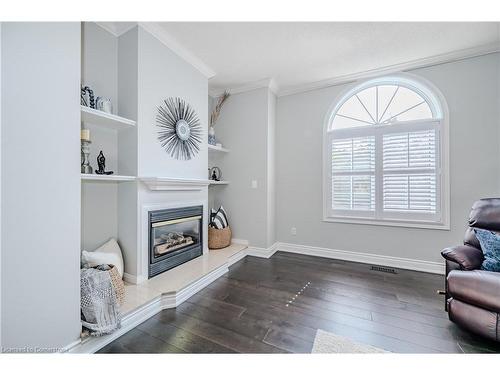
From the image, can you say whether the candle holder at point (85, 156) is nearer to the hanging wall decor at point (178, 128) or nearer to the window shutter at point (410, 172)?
the hanging wall decor at point (178, 128)

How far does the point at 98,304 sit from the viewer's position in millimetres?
1438

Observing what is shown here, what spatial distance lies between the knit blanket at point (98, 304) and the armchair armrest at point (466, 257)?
258 cm

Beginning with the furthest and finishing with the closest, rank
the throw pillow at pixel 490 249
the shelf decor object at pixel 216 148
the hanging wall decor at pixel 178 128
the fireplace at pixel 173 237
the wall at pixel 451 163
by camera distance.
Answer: the shelf decor object at pixel 216 148, the wall at pixel 451 163, the hanging wall decor at pixel 178 128, the fireplace at pixel 173 237, the throw pillow at pixel 490 249

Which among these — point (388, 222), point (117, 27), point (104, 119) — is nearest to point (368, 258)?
point (388, 222)

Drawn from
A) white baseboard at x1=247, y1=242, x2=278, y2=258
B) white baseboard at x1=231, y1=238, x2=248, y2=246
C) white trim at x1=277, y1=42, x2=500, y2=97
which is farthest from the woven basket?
white trim at x1=277, y1=42, x2=500, y2=97

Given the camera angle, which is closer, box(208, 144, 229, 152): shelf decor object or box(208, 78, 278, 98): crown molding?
box(208, 144, 229, 152): shelf decor object

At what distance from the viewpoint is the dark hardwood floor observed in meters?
1.43

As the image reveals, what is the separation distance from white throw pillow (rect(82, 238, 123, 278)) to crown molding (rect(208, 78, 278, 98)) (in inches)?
107

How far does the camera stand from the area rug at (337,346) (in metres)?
1.39

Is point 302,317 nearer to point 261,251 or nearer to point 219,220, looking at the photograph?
point 261,251

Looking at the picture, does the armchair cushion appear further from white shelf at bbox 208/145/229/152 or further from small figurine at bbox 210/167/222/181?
small figurine at bbox 210/167/222/181

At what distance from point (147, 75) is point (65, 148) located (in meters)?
1.28

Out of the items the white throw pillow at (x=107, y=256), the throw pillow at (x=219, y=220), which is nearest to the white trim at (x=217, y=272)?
the white throw pillow at (x=107, y=256)

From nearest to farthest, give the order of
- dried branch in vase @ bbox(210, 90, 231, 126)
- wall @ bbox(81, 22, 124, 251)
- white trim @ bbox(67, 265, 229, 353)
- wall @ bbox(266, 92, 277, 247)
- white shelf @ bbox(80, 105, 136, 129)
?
white trim @ bbox(67, 265, 229, 353), white shelf @ bbox(80, 105, 136, 129), wall @ bbox(81, 22, 124, 251), wall @ bbox(266, 92, 277, 247), dried branch in vase @ bbox(210, 90, 231, 126)
